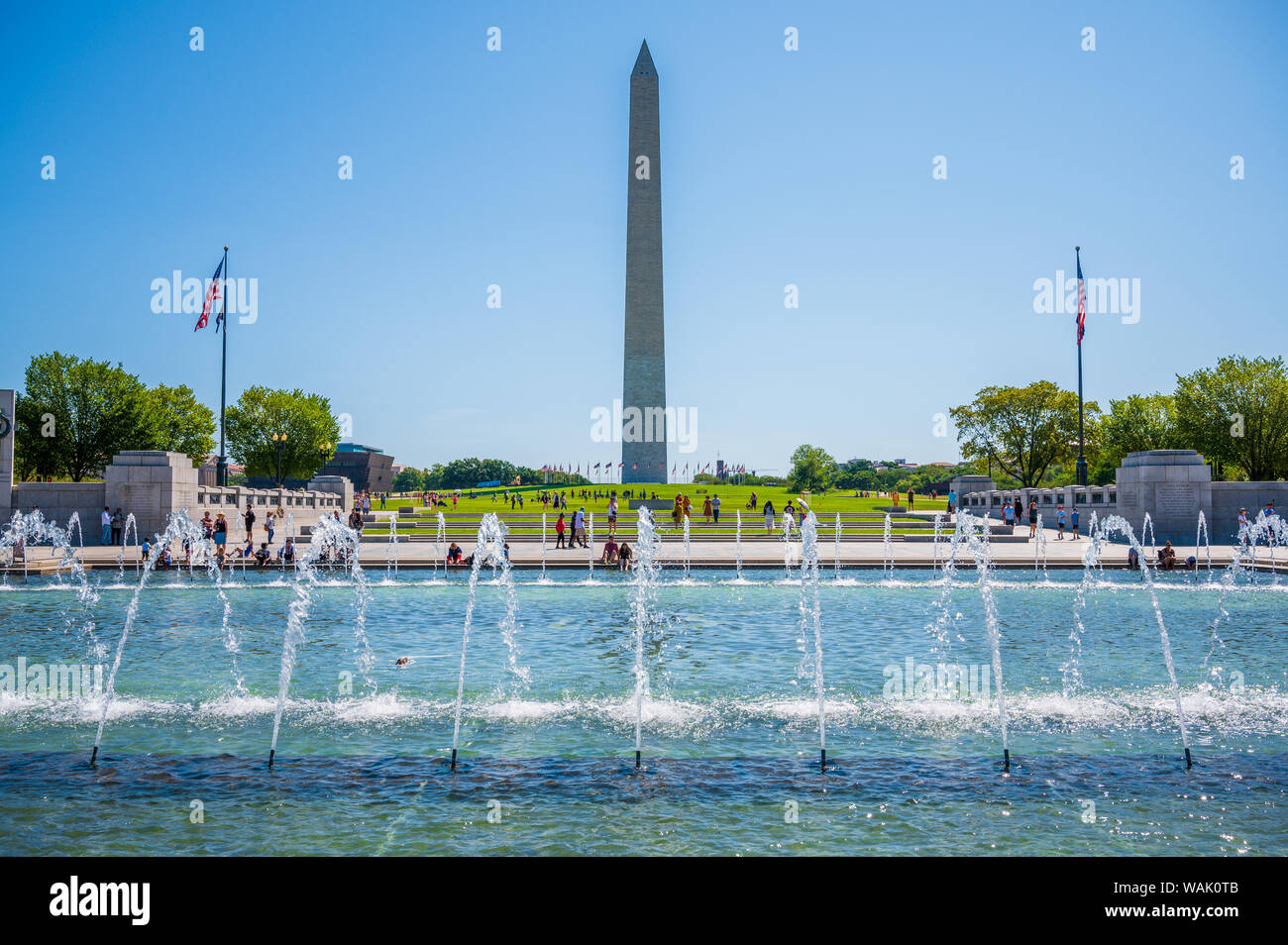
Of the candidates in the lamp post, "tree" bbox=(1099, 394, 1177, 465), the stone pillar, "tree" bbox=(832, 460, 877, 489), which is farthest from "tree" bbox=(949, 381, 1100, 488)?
"tree" bbox=(832, 460, 877, 489)

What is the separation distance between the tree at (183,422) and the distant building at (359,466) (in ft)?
182

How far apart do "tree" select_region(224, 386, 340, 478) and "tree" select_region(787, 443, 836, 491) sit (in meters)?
62.6

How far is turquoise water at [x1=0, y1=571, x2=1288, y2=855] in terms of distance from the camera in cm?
658

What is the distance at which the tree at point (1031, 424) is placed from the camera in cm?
6637

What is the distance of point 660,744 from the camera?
873cm

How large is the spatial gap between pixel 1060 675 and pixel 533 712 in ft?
20.9

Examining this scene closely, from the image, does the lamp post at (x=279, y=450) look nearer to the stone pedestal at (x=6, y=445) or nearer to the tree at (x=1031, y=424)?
the stone pedestal at (x=6, y=445)

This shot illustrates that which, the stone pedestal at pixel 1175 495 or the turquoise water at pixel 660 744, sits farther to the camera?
the stone pedestal at pixel 1175 495

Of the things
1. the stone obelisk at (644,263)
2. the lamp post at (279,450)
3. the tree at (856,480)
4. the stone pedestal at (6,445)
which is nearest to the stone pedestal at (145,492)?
the stone pedestal at (6,445)

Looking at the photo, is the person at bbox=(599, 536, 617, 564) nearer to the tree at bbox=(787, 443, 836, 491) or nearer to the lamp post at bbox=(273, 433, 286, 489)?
the lamp post at bbox=(273, 433, 286, 489)

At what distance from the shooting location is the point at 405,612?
17312 millimetres
